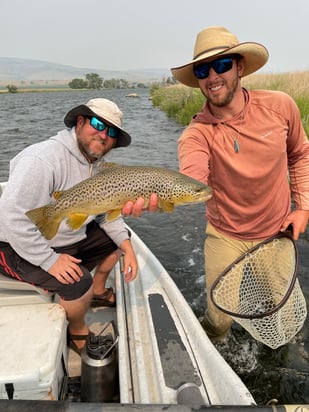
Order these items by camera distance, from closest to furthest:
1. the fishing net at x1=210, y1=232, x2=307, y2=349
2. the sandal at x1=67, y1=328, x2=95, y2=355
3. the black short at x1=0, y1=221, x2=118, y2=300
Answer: the black short at x1=0, y1=221, x2=118, y2=300 < the fishing net at x1=210, y1=232, x2=307, y2=349 < the sandal at x1=67, y1=328, x2=95, y2=355

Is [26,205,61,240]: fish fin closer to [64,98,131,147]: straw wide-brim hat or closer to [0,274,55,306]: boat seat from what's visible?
[0,274,55,306]: boat seat

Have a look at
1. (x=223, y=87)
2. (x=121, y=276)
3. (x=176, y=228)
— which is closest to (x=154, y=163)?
(x=176, y=228)

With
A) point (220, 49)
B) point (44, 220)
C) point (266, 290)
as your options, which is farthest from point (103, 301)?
point (220, 49)

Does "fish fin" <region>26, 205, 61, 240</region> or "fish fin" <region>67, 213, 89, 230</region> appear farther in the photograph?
"fish fin" <region>67, 213, 89, 230</region>

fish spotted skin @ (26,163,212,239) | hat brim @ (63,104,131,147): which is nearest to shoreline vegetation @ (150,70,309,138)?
hat brim @ (63,104,131,147)

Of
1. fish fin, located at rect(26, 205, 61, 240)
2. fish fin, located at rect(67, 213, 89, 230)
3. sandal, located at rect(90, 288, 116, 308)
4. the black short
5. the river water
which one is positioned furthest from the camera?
sandal, located at rect(90, 288, 116, 308)

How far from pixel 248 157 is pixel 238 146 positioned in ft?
0.42

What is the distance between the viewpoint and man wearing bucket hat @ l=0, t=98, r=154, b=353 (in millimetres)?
2758

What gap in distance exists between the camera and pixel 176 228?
7574 millimetres

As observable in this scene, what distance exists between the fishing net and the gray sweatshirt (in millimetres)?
1521

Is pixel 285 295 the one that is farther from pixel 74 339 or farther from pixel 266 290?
pixel 74 339

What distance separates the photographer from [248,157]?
3.11 metres

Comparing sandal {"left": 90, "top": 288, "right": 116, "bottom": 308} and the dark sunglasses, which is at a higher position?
the dark sunglasses

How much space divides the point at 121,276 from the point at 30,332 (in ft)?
5.27
